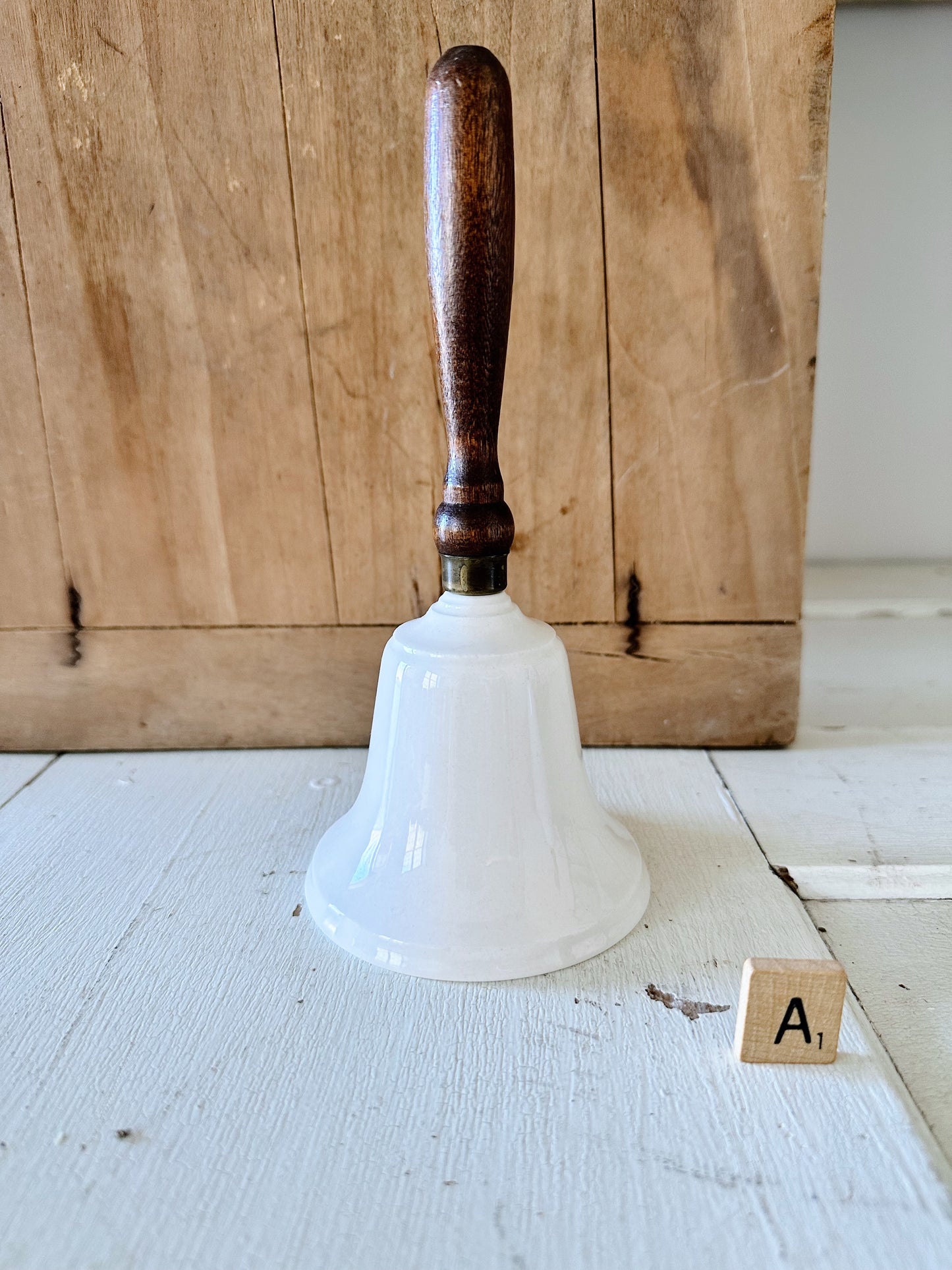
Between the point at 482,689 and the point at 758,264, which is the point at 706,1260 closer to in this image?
the point at 482,689

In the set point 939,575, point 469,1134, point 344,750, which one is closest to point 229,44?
point 344,750

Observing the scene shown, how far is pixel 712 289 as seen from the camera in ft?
2.19

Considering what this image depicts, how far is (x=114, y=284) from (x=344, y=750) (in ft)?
1.36

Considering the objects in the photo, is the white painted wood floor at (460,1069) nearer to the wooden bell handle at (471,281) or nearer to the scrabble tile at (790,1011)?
the scrabble tile at (790,1011)

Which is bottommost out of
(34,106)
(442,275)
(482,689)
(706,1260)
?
(706,1260)

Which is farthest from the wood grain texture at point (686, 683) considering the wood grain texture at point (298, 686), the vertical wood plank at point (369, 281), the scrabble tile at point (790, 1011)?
the scrabble tile at point (790, 1011)

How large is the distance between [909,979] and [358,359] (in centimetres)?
55

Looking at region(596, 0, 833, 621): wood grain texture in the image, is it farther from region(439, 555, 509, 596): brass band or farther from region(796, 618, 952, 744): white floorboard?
region(439, 555, 509, 596): brass band

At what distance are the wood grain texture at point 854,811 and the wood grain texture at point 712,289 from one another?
13 centimetres

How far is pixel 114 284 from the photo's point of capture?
0.69m

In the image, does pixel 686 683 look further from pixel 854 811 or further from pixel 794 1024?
pixel 794 1024

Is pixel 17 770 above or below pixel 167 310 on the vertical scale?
below

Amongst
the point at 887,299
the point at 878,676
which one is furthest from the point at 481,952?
the point at 887,299

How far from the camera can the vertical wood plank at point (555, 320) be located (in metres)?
0.63
